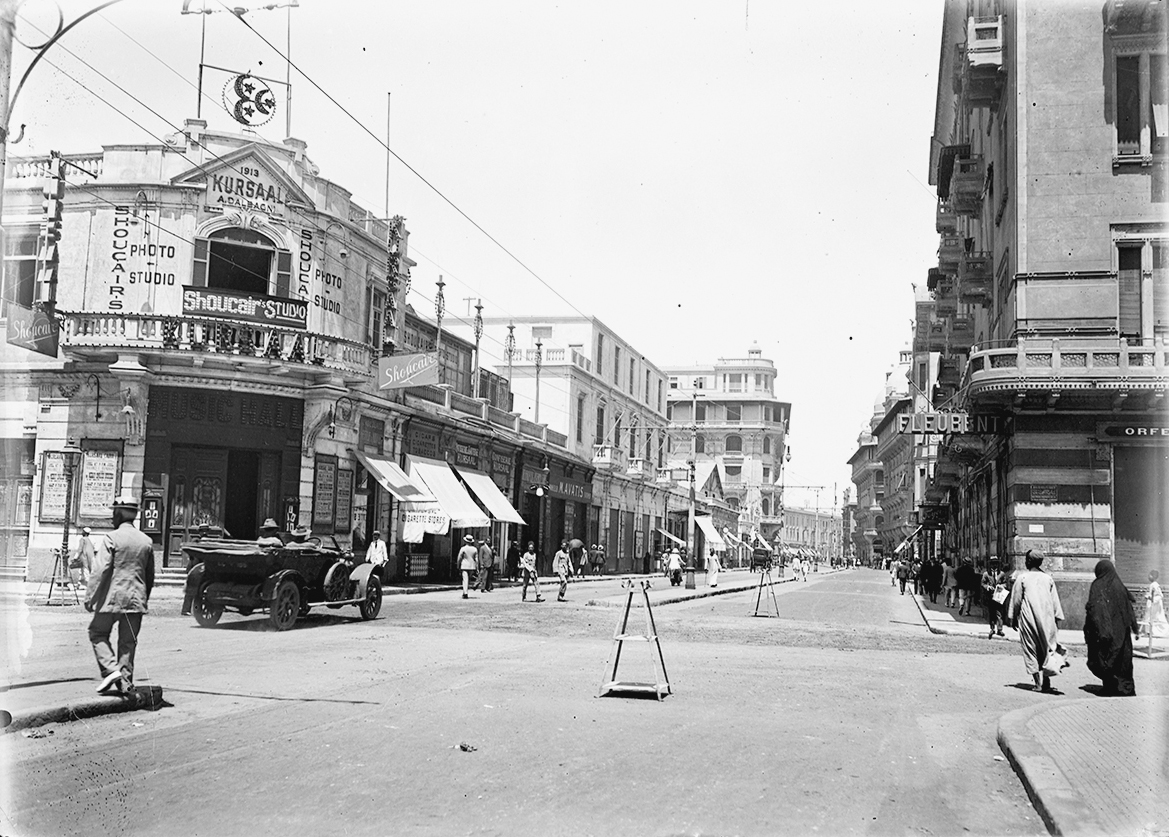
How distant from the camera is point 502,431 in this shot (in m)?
41.6

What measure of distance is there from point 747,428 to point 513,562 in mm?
91584

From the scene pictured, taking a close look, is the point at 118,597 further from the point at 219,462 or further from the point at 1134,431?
the point at 1134,431

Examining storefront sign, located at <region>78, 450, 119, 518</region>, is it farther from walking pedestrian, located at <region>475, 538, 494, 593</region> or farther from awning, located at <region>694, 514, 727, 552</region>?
awning, located at <region>694, 514, 727, 552</region>

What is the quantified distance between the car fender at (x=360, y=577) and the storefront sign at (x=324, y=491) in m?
8.29

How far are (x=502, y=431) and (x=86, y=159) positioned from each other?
18.9m

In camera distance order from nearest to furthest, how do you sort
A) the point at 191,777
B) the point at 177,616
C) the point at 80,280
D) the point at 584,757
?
the point at 191,777, the point at 584,757, the point at 177,616, the point at 80,280

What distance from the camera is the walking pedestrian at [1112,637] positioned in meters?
12.1

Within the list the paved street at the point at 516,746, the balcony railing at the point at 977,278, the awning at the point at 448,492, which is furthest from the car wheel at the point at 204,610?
the balcony railing at the point at 977,278

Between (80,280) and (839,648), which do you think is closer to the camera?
(839,648)

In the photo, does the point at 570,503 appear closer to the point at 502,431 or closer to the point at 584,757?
the point at 502,431

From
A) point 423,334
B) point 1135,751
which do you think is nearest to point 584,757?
point 1135,751

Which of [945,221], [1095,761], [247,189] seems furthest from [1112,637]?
[945,221]

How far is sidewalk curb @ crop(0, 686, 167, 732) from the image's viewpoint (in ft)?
27.9

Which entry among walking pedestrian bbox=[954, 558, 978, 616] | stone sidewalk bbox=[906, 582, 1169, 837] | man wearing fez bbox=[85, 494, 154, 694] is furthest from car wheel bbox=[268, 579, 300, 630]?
walking pedestrian bbox=[954, 558, 978, 616]
